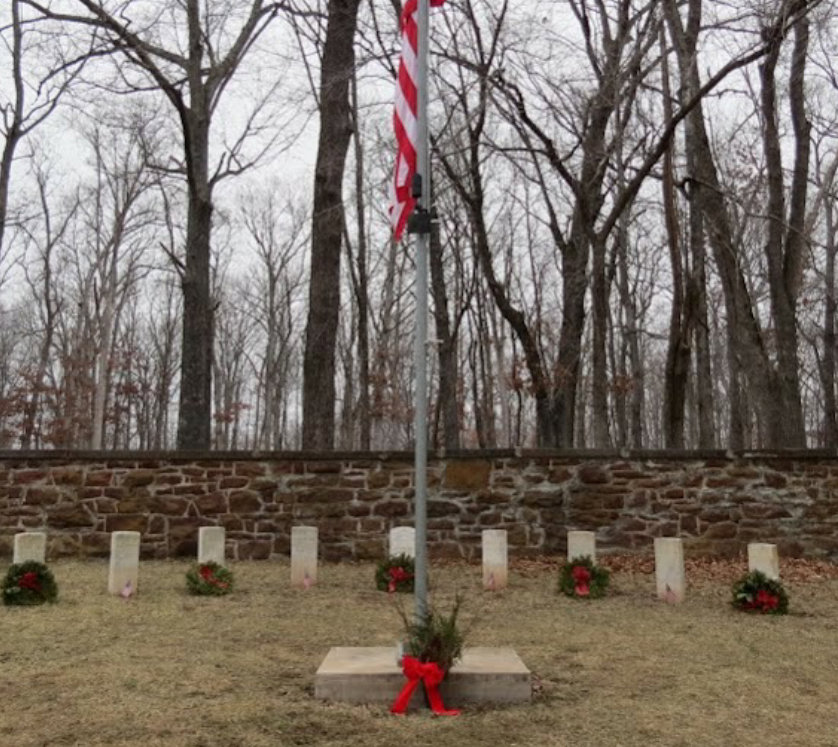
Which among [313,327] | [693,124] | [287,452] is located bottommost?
[287,452]

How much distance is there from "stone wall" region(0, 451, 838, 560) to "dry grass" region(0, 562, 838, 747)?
167 cm

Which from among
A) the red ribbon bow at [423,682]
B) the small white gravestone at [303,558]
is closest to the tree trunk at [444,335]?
the small white gravestone at [303,558]

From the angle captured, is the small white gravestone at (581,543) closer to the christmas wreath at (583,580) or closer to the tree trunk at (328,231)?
the christmas wreath at (583,580)

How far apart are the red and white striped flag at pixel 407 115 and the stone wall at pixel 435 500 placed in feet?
18.6

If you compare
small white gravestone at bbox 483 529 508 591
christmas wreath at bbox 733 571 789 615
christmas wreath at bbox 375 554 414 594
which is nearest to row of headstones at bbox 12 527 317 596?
christmas wreath at bbox 375 554 414 594

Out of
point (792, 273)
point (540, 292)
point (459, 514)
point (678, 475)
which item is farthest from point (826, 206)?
point (459, 514)

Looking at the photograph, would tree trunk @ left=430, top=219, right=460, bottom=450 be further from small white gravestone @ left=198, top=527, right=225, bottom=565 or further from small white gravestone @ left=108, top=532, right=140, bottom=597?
small white gravestone @ left=108, top=532, right=140, bottom=597

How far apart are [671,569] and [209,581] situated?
4344 millimetres

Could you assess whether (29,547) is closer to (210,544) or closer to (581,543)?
(210,544)

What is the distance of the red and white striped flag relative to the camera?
5.16 meters

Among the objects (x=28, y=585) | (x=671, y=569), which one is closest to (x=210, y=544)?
(x=28, y=585)

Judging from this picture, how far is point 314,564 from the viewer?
341 inches

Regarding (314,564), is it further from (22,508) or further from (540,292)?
(540,292)

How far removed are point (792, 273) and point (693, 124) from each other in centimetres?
301
